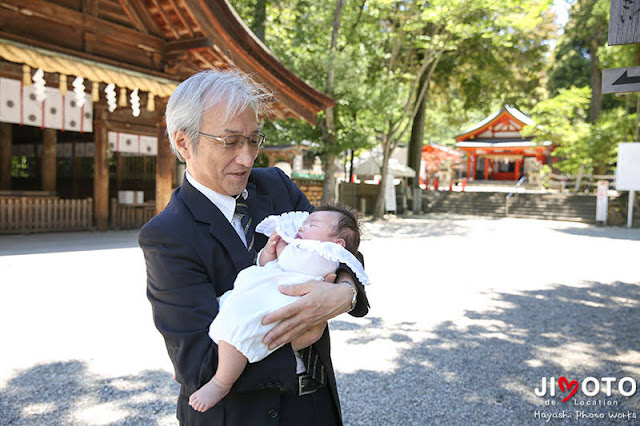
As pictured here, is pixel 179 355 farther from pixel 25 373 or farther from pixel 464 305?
pixel 464 305

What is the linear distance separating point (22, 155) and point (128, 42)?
27.4 feet

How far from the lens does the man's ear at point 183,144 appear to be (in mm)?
1560

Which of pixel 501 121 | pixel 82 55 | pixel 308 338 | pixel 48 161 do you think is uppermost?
pixel 501 121

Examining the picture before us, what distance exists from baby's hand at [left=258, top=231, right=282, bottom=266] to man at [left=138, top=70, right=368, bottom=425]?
0.06m

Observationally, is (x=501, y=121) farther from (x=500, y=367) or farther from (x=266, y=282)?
(x=266, y=282)

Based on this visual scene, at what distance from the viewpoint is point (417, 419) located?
3.20 meters

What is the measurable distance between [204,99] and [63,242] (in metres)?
9.07

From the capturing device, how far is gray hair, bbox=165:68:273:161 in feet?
4.87

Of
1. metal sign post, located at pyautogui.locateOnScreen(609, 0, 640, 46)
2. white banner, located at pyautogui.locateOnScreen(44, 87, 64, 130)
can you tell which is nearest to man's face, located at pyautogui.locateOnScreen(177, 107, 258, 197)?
metal sign post, located at pyautogui.locateOnScreen(609, 0, 640, 46)

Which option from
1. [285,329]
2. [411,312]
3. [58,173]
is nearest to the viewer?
[285,329]

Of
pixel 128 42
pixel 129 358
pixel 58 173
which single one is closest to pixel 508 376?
pixel 129 358

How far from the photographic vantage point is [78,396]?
3316 mm

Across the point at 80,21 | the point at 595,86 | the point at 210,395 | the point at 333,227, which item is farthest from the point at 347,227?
the point at 595,86

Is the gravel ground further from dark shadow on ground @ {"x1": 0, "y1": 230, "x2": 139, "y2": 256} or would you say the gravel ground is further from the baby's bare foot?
the baby's bare foot
